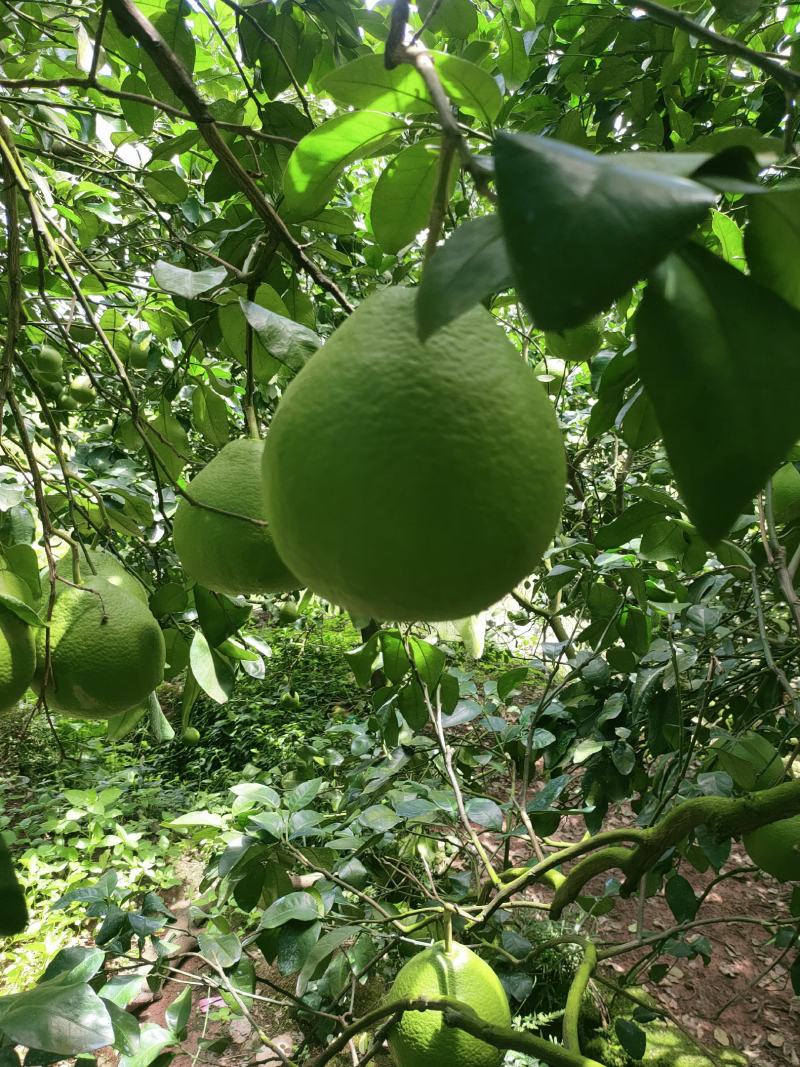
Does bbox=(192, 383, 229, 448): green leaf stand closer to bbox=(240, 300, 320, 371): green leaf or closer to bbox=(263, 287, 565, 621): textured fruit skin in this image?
bbox=(240, 300, 320, 371): green leaf

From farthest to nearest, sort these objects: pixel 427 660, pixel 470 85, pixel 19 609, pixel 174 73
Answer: pixel 427 660 < pixel 19 609 < pixel 174 73 < pixel 470 85

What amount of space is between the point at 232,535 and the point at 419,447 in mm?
427

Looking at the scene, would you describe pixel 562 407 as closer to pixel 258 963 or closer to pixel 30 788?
pixel 258 963

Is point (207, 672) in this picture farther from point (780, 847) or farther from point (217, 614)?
point (780, 847)

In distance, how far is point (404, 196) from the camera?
1.89ft

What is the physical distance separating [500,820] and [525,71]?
1.56m

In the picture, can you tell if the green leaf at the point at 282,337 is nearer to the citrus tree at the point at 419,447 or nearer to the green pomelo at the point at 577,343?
the citrus tree at the point at 419,447

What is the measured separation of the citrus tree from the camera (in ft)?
0.98

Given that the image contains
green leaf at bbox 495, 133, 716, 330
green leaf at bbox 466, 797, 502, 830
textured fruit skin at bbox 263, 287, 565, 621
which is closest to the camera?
green leaf at bbox 495, 133, 716, 330

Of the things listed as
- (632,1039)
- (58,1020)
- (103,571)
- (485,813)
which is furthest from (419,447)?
(632,1039)

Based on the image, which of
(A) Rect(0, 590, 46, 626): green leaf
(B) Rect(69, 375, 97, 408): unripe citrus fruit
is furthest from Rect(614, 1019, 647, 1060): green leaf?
(B) Rect(69, 375, 97, 408): unripe citrus fruit

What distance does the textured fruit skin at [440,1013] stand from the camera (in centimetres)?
100

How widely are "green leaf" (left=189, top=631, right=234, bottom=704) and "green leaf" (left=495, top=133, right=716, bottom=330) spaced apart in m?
0.87

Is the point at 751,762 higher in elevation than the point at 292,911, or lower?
higher
